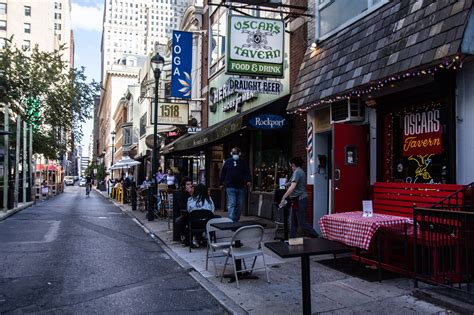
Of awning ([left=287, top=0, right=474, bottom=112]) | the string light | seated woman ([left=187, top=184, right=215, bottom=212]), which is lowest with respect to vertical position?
seated woman ([left=187, top=184, right=215, bottom=212])

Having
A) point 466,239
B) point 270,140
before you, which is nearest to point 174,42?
point 270,140

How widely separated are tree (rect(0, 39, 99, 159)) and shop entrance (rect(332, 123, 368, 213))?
21653 mm

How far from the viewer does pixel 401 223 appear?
6305mm

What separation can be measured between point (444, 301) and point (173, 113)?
579 inches

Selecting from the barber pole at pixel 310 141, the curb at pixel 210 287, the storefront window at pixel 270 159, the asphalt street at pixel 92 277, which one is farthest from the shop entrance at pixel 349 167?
the storefront window at pixel 270 159

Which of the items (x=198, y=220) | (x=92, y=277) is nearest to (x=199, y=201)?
(x=198, y=220)

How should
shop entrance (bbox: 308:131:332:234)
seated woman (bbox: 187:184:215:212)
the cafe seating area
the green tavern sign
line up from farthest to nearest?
shop entrance (bbox: 308:131:332:234), the green tavern sign, seated woman (bbox: 187:184:215:212), the cafe seating area

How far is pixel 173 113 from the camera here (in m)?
18.4

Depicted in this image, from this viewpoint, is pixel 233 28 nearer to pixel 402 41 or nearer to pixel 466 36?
pixel 402 41

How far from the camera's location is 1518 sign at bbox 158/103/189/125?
18.1 m

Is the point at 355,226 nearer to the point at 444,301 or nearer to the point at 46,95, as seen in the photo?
the point at 444,301

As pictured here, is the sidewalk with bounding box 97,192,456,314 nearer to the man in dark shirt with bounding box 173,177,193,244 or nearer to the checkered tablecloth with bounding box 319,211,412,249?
the checkered tablecloth with bounding box 319,211,412,249

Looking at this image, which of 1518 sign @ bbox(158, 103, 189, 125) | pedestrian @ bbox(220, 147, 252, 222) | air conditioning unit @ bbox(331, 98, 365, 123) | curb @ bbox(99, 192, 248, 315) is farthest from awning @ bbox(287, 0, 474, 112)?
1518 sign @ bbox(158, 103, 189, 125)

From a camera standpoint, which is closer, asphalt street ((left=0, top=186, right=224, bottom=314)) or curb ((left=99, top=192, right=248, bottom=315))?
curb ((left=99, top=192, right=248, bottom=315))
